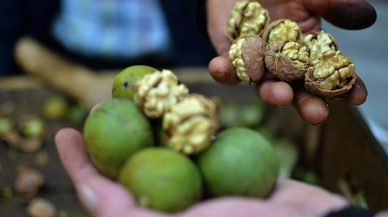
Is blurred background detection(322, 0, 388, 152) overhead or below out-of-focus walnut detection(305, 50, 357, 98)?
below

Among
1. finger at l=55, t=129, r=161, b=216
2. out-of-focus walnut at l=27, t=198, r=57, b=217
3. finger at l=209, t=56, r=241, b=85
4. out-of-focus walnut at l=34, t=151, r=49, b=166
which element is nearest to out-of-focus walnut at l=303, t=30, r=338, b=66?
finger at l=209, t=56, r=241, b=85

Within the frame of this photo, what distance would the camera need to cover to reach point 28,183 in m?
1.53

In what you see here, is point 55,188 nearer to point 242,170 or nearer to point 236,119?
point 236,119

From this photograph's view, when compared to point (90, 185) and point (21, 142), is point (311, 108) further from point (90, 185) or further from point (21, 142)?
point (21, 142)

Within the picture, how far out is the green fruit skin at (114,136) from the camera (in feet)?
2.38

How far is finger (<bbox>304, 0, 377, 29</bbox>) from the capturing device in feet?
3.53

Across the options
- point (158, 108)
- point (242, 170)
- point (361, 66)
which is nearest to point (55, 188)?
point (158, 108)

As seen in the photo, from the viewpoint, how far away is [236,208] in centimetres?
61

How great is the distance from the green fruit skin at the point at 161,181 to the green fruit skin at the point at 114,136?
0.19ft

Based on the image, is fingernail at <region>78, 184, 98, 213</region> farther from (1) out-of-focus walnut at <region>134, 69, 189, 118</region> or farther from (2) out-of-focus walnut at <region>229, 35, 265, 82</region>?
(2) out-of-focus walnut at <region>229, 35, 265, 82</region>

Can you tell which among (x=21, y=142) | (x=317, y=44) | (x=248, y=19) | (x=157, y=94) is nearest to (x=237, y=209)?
(x=157, y=94)

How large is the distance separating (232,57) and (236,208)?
0.66 meters

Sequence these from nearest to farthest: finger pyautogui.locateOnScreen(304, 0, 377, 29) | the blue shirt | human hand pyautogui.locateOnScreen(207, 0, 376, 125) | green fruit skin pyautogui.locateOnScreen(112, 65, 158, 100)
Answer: green fruit skin pyautogui.locateOnScreen(112, 65, 158, 100) → human hand pyautogui.locateOnScreen(207, 0, 376, 125) → finger pyautogui.locateOnScreen(304, 0, 377, 29) → the blue shirt

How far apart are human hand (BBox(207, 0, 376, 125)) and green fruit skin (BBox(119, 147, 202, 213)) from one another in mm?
418
